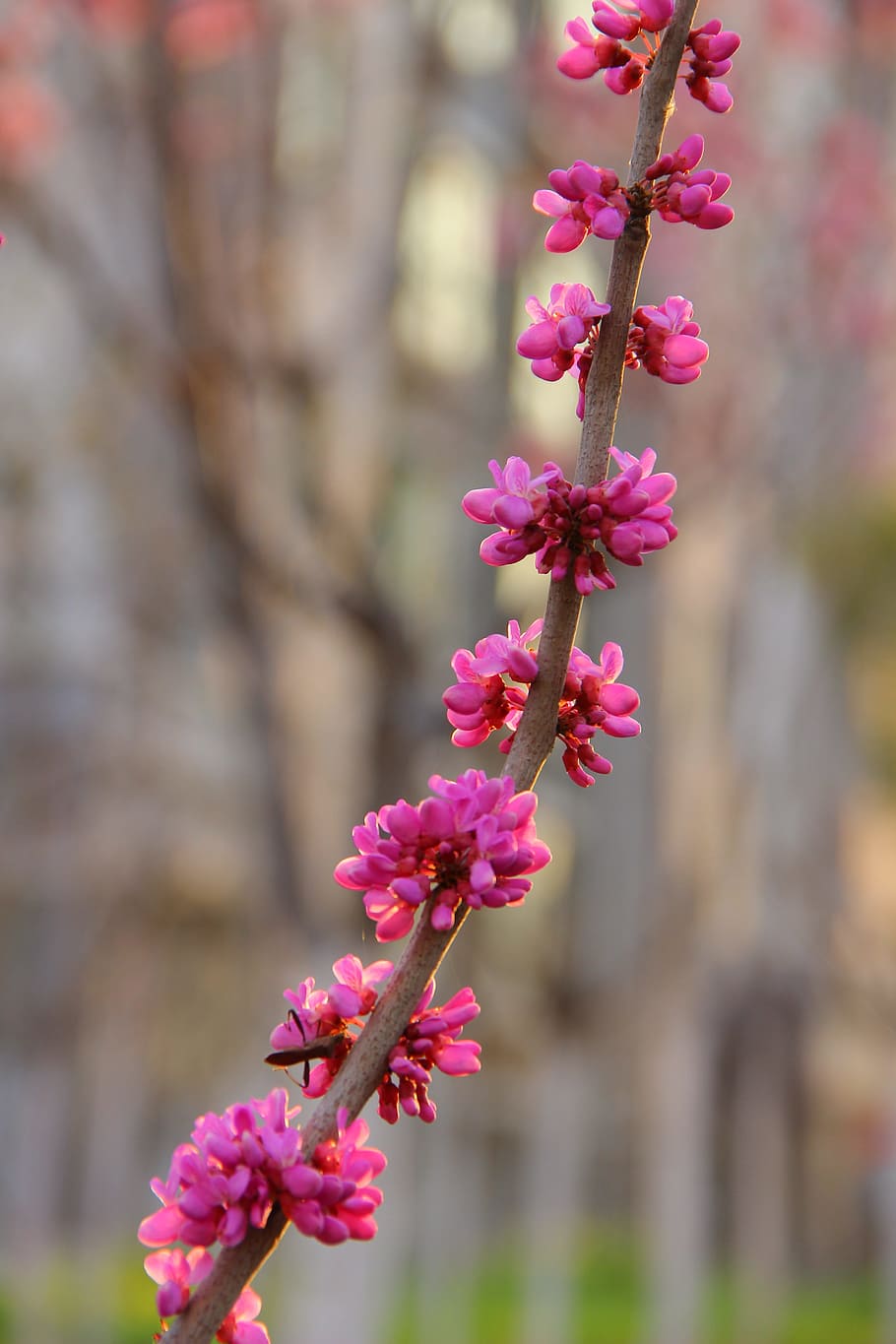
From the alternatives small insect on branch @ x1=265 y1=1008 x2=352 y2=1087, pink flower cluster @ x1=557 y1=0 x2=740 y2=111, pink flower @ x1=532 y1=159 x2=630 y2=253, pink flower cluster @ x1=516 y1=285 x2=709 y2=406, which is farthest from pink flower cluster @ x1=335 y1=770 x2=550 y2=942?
pink flower cluster @ x1=557 y1=0 x2=740 y2=111

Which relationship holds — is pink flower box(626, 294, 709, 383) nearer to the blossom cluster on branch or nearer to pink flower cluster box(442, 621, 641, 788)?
the blossom cluster on branch

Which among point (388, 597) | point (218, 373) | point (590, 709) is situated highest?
point (218, 373)

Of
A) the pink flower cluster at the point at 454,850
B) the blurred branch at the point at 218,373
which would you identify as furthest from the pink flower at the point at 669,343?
the blurred branch at the point at 218,373

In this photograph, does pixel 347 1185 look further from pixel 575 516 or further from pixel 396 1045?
pixel 575 516

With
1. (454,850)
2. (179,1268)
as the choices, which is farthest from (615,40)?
(179,1268)

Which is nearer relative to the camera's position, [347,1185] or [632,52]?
[347,1185]

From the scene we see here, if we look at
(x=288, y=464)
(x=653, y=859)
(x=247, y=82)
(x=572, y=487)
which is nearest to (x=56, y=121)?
(x=247, y=82)

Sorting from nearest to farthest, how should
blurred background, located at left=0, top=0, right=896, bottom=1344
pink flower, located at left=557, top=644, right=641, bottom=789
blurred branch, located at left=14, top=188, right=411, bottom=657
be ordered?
pink flower, located at left=557, top=644, right=641, bottom=789, blurred branch, located at left=14, top=188, right=411, bottom=657, blurred background, located at left=0, top=0, right=896, bottom=1344

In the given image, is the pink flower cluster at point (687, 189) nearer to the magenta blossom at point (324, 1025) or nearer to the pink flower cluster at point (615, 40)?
the pink flower cluster at point (615, 40)
